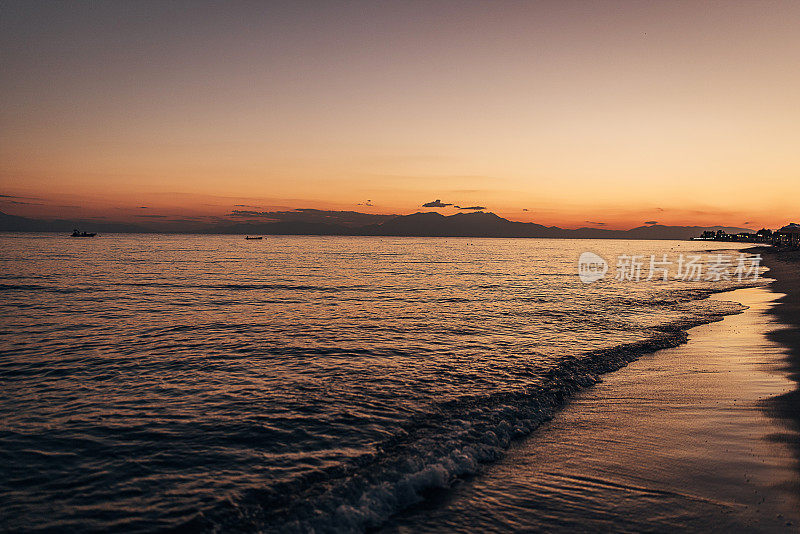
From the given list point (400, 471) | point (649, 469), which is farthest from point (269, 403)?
point (649, 469)

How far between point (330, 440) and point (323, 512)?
2666mm

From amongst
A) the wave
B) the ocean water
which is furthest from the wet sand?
the ocean water

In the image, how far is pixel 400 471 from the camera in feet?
27.0

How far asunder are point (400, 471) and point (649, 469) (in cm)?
470

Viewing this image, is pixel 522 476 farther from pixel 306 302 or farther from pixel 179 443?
pixel 306 302

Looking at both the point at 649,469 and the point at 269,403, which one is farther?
the point at 269,403

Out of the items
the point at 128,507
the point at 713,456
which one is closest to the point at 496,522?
the point at 713,456

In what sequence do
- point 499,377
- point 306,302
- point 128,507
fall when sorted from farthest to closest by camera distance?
point 306,302, point 499,377, point 128,507

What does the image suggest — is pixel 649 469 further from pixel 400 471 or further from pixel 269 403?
pixel 269 403

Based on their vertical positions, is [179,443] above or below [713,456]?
below

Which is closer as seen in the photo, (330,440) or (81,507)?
(81,507)

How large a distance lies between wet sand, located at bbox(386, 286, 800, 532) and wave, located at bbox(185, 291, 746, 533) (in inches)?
15.3

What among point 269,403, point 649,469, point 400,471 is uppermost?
point 649,469

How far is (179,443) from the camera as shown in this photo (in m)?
9.52
